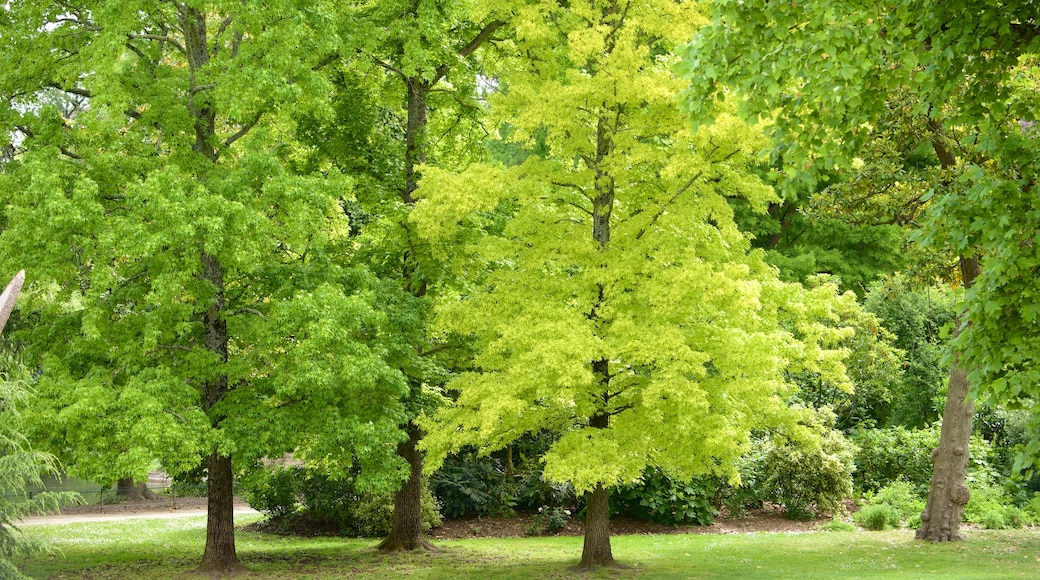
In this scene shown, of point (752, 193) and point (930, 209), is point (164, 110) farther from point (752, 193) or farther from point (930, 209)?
point (930, 209)

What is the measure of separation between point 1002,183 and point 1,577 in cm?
1142

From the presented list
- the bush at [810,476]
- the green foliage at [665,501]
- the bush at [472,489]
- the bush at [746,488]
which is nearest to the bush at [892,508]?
the bush at [810,476]

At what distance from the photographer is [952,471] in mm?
16422

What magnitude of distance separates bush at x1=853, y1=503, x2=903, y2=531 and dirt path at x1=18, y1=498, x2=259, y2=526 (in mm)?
16060

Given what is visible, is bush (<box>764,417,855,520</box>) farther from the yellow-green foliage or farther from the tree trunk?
the yellow-green foliage

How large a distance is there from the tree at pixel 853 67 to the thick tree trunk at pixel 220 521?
1058 cm

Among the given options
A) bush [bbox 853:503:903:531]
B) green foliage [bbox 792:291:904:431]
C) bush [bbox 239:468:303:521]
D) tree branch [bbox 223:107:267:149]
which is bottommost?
bush [bbox 853:503:903:531]

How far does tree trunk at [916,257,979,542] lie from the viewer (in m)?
16.4

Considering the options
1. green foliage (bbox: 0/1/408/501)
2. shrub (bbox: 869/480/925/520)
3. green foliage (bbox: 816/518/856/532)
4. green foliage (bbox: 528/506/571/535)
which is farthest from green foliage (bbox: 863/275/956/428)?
green foliage (bbox: 0/1/408/501)

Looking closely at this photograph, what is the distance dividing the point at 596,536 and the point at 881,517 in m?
7.76

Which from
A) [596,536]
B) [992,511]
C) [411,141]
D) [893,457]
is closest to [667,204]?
[596,536]

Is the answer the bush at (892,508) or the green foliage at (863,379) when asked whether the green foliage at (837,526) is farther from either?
the green foliage at (863,379)

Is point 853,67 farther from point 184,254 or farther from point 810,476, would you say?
point 810,476

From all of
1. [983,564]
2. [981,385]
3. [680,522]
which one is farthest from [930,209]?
[680,522]
